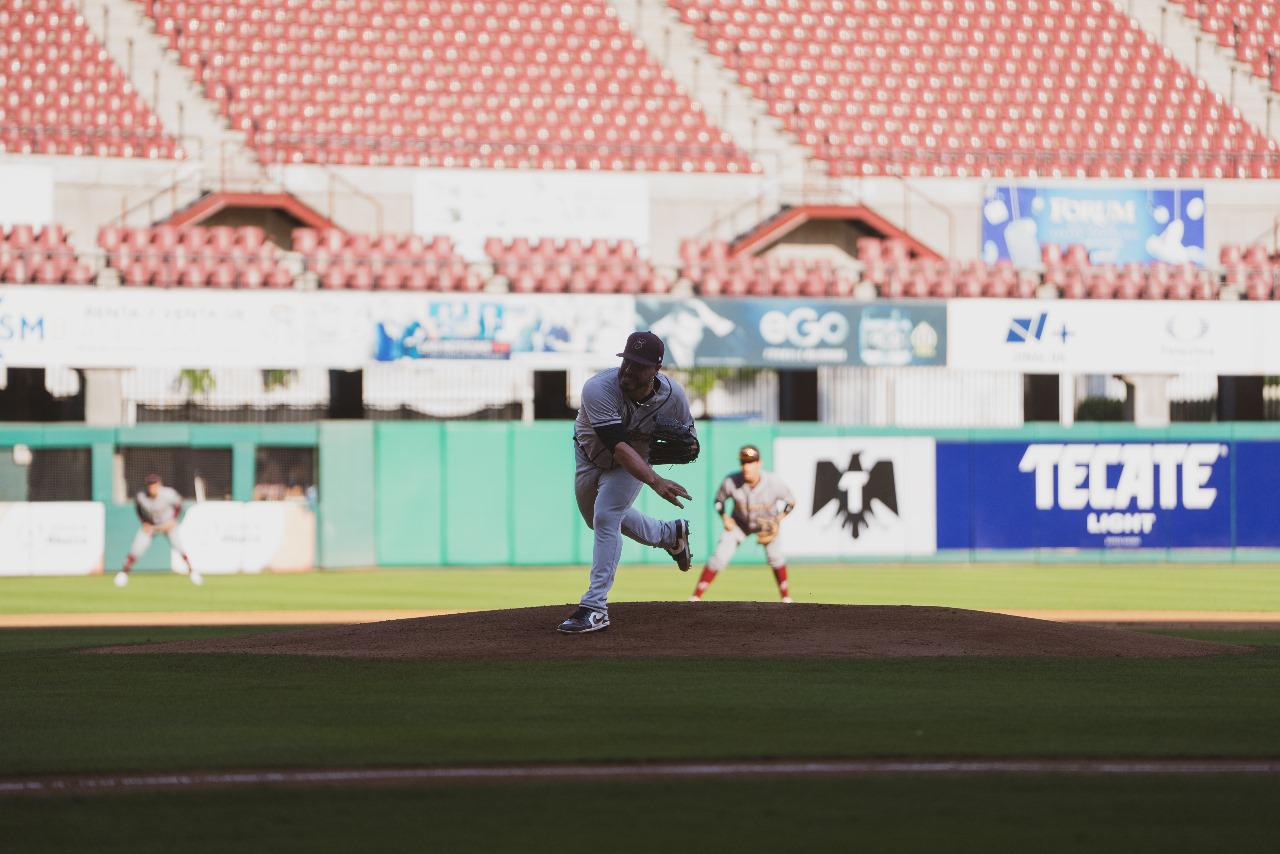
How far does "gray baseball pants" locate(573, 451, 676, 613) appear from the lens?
33.0 ft

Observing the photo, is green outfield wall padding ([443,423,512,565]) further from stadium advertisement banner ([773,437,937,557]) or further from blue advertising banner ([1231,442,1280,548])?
blue advertising banner ([1231,442,1280,548])

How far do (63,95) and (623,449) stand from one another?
2462cm

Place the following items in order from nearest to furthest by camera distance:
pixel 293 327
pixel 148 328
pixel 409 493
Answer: pixel 148 328, pixel 293 327, pixel 409 493

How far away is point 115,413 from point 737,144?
13.1m

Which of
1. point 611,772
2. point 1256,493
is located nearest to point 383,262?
point 1256,493

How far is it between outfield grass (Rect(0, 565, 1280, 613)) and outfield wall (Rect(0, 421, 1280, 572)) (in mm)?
643

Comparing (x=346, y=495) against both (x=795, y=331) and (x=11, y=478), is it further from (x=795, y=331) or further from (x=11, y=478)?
(x=795, y=331)

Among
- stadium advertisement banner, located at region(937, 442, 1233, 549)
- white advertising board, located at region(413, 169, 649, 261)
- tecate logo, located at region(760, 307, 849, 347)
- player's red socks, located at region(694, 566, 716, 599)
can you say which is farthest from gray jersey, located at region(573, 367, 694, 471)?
white advertising board, located at region(413, 169, 649, 261)

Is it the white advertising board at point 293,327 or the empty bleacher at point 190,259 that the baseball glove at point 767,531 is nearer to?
the white advertising board at point 293,327

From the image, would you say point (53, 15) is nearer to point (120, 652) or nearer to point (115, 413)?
point (115, 413)

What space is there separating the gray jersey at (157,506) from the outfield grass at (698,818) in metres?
17.8

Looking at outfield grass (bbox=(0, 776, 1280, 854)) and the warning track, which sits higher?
outfield grass (bbox=(0, 776, 1280, 854))

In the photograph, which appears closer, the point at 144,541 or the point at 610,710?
the point at 610,710

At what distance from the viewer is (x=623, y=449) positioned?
961 centimetres
